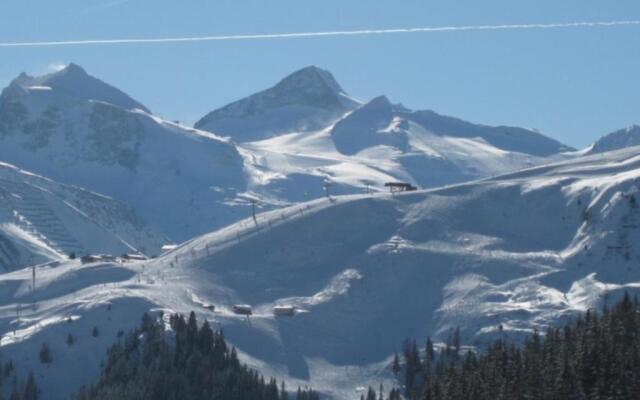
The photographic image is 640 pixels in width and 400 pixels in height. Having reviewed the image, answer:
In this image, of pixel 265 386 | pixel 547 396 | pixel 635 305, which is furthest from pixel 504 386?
pixel 265 386

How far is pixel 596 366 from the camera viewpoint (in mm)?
141625

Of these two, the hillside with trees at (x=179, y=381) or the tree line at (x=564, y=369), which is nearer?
the tree line at (x=564, y=369)

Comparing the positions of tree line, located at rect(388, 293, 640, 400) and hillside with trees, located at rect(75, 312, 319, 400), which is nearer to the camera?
tree line, located at rect(388, 293, 640, 400)

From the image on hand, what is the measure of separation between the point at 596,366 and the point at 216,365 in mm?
67622

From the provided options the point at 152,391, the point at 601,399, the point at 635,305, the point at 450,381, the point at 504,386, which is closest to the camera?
the point at 601,399

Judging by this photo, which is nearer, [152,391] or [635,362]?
[635,362]

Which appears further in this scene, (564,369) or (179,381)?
(179,381)

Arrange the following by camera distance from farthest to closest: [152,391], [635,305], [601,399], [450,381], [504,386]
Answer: [152,391] → [635,305] → [450,381] → [504,386] → [601,399]

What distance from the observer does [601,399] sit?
135125mm

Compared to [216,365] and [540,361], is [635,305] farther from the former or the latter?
[216,365]

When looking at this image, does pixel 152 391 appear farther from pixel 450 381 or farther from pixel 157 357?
pixel 450 381

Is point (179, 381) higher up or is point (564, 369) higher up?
point (564, 369)

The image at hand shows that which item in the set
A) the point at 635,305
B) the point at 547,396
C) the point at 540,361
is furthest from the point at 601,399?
the point at 635,305

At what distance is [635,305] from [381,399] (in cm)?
3016
